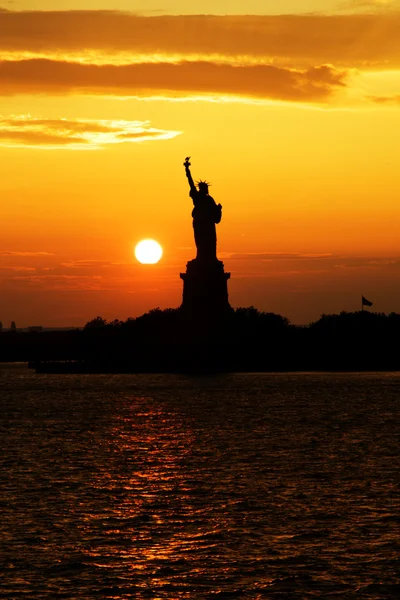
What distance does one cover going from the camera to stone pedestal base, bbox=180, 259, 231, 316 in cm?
8669

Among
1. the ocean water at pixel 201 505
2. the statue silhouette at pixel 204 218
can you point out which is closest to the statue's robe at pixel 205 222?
the statue silhouette at pixel 204 218

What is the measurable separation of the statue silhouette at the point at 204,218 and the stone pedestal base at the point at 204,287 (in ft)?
2.43

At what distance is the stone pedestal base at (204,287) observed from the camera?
86.7m

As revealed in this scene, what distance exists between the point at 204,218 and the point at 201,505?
57.2m

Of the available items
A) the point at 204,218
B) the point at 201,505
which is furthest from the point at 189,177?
the point at 201,505

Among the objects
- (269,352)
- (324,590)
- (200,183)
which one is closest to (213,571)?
(324,590)

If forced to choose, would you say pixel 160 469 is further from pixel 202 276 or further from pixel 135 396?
pixel 202 276

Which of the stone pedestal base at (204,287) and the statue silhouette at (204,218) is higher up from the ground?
the statue silhouette at (204,218)

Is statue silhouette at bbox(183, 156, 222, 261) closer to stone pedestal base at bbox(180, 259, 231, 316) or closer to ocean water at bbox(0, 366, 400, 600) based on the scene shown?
stone pedestal base at bbox(180, 259, 231, 316)

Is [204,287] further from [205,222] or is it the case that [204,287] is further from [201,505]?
[201,505]

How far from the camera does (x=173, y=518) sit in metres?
27.6

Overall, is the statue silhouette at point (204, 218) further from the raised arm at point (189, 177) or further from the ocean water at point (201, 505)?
the ocean water at point (201, 505)

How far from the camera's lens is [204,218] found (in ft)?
280

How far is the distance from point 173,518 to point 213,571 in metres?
5.18
